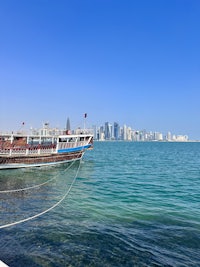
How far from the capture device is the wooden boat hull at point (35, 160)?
29028mm

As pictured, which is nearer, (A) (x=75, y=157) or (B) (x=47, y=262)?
(B) (x=47, y=262)

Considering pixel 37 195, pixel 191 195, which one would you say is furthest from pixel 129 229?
pixel 191 195

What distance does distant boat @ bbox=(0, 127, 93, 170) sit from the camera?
2945 cm

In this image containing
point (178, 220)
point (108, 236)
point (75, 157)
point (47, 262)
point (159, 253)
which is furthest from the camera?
point (75, 157)

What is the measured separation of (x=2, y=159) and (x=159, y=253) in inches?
1005

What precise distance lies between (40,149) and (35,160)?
72.0 inches

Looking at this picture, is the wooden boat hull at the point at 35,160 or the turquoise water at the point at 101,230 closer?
the turquoise water at the point at 101,230

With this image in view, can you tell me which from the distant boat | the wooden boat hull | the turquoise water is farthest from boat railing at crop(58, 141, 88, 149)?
the turquoise water

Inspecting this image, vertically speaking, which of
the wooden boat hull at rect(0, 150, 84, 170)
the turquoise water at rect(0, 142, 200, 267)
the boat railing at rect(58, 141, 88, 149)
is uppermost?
the boat railing at rect(58, 141, 88, 149)

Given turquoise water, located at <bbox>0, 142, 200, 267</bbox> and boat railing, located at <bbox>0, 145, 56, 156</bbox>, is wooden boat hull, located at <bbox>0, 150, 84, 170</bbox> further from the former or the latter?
turquoise water, located at <bbox>0, 142, 200, 267</bbox>

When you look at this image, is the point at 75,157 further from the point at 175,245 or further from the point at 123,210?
the point at 175,245

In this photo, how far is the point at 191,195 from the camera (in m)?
18.0

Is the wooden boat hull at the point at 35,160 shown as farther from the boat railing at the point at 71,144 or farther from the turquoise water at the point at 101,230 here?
the turquoise water at the point at 101,230

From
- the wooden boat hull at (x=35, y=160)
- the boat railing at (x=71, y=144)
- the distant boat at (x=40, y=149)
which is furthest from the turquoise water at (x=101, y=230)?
the boat railing at (x=71, y=144)
